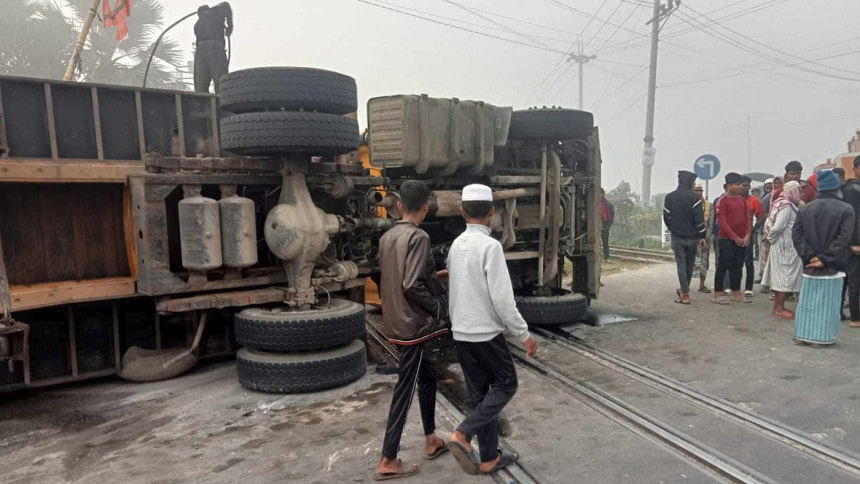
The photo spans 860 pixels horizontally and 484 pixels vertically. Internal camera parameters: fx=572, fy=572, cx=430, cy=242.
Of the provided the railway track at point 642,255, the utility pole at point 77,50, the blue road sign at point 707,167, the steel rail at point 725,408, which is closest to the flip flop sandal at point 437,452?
the steel rail at point 725,408

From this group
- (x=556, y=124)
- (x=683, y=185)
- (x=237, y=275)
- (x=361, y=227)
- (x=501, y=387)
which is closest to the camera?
(x=501, y=387)

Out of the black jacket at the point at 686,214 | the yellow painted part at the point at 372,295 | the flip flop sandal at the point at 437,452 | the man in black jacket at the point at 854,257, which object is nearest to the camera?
the flip flop sandal at the point at 437,452

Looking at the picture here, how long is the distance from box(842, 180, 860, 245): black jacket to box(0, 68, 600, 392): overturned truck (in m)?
4.73

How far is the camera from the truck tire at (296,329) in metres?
4.79

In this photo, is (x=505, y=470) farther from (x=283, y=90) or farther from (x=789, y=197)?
(x=789, y=197)

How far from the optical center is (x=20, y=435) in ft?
13.6

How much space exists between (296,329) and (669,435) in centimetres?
293

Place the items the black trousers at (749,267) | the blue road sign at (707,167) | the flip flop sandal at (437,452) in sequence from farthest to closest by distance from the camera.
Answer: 1. the blue road sign at (707,167)
2. the black trousers at (749,267)
3. the flip flop sandal at (437,452)

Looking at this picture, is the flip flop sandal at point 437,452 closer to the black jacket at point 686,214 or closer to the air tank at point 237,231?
the air tank at point 237,231

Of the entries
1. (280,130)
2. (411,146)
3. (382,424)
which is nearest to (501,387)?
(382,424)

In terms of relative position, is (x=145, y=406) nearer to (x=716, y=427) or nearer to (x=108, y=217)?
(x=108, y=217)

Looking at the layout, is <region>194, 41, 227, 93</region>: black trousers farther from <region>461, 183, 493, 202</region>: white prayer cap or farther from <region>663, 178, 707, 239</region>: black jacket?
<region>663, 178, 707, 239</region>: black jacket

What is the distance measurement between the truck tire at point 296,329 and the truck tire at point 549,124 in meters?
3.35

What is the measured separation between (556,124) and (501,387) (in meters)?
4.52
